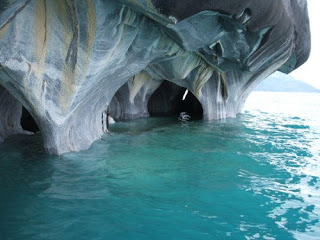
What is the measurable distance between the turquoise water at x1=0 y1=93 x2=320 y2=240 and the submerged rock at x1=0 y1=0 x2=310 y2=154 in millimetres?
1229

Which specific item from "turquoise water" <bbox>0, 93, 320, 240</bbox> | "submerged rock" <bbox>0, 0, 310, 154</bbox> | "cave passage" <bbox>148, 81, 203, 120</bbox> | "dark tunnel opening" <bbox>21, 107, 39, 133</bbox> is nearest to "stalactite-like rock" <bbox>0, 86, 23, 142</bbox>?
"submerged rock" <bbox>0, 0, 310, 154</bbox>

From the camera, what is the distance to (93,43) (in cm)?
600

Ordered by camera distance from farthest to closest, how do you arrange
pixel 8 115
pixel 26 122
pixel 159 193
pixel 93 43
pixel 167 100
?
pixel 167 100, pixel 26 122, pixel 8 115, pixel 93 43, pixel 159 193

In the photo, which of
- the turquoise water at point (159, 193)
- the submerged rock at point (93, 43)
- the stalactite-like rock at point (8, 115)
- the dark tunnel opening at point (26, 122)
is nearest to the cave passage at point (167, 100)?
the dark tunnel opening at point (26, 122)

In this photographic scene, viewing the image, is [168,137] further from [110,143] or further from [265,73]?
[265,73]

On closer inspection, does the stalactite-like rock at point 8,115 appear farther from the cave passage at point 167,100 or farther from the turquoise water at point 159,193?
the cave passage at point 167,100

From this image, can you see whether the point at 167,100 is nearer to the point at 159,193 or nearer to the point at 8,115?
the point at 8,115

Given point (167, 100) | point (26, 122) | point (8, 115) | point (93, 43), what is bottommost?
point (26, 122)

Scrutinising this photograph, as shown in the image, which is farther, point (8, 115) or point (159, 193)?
point (8, 115)

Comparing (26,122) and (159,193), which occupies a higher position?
(26,122)

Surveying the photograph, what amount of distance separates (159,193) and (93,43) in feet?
10.7

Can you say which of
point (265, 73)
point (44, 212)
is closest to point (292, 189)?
point (44, 212)

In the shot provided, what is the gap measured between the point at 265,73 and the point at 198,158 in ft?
36.4

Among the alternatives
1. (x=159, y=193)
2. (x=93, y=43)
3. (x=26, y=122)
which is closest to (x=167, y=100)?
(x=26, y=122)
